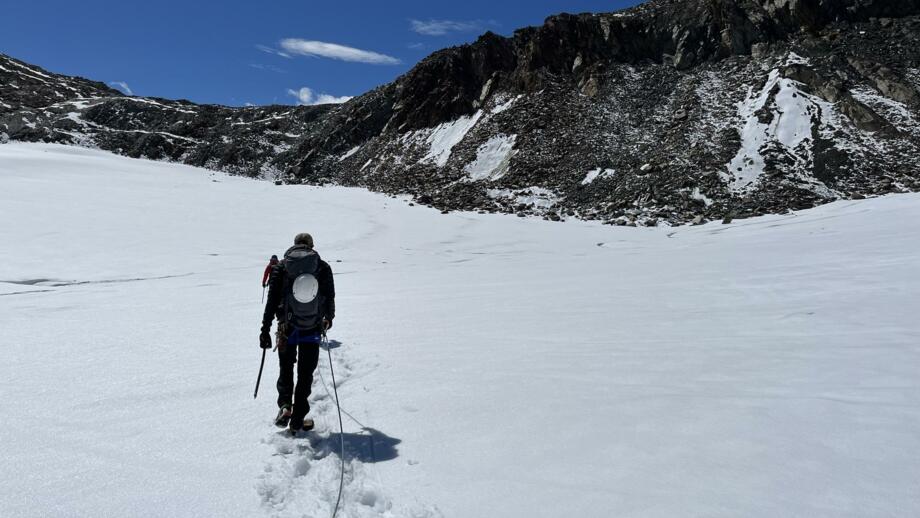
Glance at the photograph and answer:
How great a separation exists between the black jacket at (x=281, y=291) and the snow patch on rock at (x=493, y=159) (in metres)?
35.4

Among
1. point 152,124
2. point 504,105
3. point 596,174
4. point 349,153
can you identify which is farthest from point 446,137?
point 152,124

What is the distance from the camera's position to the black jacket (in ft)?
17.1

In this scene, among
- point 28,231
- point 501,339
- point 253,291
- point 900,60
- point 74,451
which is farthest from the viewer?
point 900,60

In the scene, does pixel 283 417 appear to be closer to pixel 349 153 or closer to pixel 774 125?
pixel 774 125

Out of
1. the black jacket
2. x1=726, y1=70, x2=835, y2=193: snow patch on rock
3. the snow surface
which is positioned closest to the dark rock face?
x1=726, y1=70, x2=835, y2=193: snow patch on rock

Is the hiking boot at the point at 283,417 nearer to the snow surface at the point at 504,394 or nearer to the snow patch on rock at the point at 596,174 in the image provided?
the snow surface at the point at 504,394

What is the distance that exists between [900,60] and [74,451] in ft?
165

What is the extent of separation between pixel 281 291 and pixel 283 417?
4.21 ft

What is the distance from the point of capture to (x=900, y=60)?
1442 inches

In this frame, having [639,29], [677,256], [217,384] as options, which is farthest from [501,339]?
[639,29]

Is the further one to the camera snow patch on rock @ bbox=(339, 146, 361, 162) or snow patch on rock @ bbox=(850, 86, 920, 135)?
snow patch on rock @ bbox=(339, 146, 361, 162)

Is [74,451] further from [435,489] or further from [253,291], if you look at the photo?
[253,291]

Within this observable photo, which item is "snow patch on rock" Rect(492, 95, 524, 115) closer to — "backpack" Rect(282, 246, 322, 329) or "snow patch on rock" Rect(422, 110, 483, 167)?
"snow patch on rock" Rect(422, 110, 483, 167)

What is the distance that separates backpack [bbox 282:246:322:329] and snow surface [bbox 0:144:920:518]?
46.4 inches
